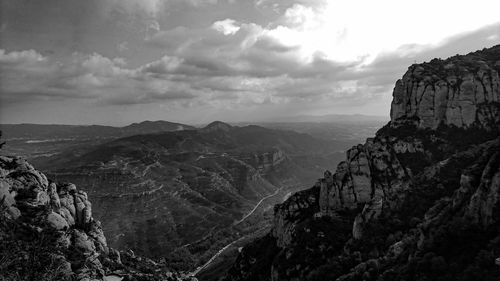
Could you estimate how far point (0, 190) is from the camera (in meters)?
123

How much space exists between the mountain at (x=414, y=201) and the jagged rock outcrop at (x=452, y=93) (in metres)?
0.36

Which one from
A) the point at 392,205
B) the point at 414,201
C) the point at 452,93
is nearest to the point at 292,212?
the point at 392,205

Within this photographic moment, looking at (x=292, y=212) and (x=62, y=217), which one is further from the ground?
(x=62, y=217)

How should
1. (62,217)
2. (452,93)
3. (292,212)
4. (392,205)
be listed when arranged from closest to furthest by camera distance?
(392,205) → (62,217) → (452,93) → (292,212)

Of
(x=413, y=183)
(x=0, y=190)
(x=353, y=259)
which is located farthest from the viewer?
(x=0, y=190)

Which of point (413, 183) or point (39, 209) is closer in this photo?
point (413, 183)

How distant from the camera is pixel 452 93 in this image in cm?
14388

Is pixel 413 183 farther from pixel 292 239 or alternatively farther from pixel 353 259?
A: pixel 292 239

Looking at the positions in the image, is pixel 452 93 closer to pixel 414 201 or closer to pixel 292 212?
pixel 414 201

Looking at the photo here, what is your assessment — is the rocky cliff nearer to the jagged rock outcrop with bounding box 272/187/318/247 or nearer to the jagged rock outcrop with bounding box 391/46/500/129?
the jagged rock outcrop with bounding box 272/187/318/247

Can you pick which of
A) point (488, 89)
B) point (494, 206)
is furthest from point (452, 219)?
point (488, 89)

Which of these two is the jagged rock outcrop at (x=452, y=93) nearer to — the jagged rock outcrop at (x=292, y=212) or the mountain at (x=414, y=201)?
the mountain at (x=414, y=201)

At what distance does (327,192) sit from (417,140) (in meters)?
36.9

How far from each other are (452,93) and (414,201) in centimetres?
6310
